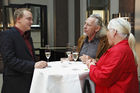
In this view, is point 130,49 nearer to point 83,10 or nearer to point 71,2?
point 83,10

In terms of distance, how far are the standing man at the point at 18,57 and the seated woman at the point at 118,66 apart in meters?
0.65

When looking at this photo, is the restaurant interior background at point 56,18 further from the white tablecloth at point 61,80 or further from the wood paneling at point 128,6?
the white tablecloth at point 61,80

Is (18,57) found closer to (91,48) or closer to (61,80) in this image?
(61,80)

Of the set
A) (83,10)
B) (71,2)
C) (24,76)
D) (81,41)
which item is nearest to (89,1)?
(83,10)

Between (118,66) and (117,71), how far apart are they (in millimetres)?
46

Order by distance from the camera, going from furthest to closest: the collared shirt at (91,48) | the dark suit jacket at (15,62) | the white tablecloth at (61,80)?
the collared shirt at (91,48) → the dark suit jacket at (15,62) → the white tablecloth at (61,80)

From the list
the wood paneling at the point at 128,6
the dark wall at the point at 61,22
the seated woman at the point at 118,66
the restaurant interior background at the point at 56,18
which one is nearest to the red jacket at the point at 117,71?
the seated woman at the point at 118,66

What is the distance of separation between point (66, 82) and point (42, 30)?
218 inches

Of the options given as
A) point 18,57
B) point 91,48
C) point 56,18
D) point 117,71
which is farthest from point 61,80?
point 56,18

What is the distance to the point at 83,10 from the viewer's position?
22.4 ft

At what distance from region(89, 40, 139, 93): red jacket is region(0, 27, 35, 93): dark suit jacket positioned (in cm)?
82

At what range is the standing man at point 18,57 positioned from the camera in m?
2.18

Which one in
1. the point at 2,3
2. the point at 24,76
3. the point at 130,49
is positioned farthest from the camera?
the point at 2,3

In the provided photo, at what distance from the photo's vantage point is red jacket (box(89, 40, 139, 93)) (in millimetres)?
1730
